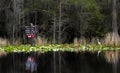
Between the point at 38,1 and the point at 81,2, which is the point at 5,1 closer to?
the point at 38,1

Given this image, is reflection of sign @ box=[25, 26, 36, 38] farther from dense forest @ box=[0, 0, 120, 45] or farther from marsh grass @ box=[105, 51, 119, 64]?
marsh grass @ box=[105, 51, 119, 64]

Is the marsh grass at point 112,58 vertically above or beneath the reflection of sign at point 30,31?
beneath

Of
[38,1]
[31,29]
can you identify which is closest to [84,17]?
[38,1]

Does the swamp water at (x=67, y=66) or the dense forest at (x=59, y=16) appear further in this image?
the dense forest at (x=59, y=16)

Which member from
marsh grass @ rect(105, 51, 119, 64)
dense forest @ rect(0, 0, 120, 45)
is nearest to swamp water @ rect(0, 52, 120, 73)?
marsh grass @ rect(105, 51, 119, 64)

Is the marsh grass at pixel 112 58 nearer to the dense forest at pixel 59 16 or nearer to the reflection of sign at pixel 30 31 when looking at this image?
the reflection of sign at pixel 30 31

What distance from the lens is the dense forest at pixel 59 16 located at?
42.3 m

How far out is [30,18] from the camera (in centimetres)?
4475

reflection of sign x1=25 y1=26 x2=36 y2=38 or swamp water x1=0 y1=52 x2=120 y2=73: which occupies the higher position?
reflection of sign x1=25 y1=26 x2=36 y2=38

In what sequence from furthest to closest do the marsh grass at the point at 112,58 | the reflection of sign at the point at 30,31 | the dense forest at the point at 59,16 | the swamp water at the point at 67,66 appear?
the dense forest at the point at 59,16
the reflection of sign at the point at 30,31
the marsh grass at the point at 112,58
the swamp water at the point at 67,66

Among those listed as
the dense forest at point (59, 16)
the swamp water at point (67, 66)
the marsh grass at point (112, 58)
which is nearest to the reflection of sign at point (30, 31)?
→ the dense forest at point (59, 16)

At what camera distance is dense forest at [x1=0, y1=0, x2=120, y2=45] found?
42.3m

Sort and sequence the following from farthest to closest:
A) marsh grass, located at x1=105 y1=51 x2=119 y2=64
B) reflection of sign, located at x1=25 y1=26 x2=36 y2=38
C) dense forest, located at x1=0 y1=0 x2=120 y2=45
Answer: dense forest, located at x1=0 y1=0 x2=120 y2=45, reflection of sign, located at x1=25 y1=26 x2=36 y2=38, marsh grass, located at x1=105 y1=51 x2=119 y2=64

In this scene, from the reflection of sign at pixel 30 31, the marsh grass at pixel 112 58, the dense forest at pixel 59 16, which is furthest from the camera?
the dense forest at pixel 59 16
